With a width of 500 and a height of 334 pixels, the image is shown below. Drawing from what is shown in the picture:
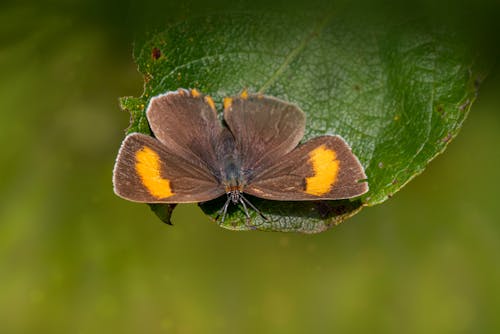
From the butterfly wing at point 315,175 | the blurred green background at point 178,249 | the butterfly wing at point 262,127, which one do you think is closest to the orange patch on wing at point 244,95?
the butterfly wing at point 262,127

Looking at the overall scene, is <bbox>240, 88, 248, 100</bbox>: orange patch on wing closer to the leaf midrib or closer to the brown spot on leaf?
the leaf midrib

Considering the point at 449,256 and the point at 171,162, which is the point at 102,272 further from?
the point at 449,256

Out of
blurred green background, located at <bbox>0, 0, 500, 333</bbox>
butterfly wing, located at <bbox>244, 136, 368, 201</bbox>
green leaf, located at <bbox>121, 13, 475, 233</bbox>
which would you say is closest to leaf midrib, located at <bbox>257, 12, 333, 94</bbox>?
green leaf, located at <bbox>121, 13, 475, 233</bbox>

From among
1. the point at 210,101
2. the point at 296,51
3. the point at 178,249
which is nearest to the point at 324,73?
the point at 296,51

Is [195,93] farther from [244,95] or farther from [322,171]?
[322,171]

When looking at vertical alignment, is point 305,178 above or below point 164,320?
above

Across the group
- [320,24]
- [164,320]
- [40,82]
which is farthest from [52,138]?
[320,24]
